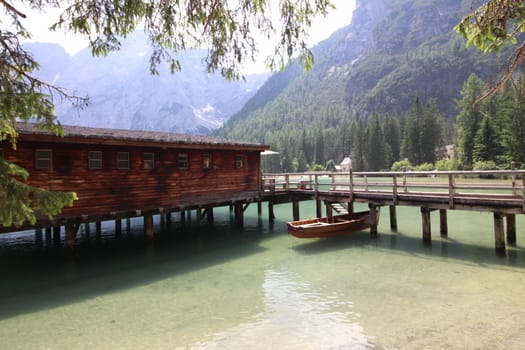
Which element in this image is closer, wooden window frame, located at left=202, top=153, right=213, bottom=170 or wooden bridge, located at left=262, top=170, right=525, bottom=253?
wooden bridge, located at left=262, top=170, right=525, bottom=253

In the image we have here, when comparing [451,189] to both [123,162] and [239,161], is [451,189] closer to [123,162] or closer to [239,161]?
[239,161]

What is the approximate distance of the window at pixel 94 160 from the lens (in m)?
14.9

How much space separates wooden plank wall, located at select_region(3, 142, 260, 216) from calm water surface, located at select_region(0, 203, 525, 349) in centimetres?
267

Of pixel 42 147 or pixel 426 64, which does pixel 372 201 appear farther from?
pixel 426 64

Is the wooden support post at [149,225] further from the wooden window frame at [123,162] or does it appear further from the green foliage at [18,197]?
the green foliage at [18,197]

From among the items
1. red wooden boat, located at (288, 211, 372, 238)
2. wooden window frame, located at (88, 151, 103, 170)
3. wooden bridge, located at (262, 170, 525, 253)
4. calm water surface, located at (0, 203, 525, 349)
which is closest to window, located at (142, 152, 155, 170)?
wooden window frame, located at (88, 151, 103, 170)

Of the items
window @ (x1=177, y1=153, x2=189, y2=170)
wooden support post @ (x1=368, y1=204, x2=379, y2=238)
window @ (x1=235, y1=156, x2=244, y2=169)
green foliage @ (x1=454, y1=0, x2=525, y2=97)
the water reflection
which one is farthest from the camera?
window @ (x1=235, y1=156, x2=244, y2=169)

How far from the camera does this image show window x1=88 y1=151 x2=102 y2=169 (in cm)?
1486

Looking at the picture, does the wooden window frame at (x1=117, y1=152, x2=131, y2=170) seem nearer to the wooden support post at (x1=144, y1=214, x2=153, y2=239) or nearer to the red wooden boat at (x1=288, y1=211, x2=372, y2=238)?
the wooden support post at (x1=144, y1=214, x2=153, y2=239)

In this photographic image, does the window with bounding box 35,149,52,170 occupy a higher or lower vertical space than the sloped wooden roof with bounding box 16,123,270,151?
lower

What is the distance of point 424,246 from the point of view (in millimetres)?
15680

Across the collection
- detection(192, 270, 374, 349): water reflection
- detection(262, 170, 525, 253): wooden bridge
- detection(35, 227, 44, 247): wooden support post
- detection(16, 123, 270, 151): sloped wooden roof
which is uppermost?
detection(16, 123, 270, 151): sloped wooden roof

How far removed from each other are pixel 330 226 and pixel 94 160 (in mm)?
11823

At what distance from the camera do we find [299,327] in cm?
808
